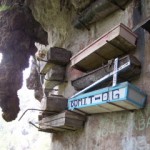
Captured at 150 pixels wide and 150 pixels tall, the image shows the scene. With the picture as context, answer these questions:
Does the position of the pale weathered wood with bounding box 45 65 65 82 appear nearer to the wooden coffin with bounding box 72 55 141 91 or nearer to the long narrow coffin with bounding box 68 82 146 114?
the wooden coffin with bounding box 72 55 141 91

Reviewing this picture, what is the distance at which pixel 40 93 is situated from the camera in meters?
7.75

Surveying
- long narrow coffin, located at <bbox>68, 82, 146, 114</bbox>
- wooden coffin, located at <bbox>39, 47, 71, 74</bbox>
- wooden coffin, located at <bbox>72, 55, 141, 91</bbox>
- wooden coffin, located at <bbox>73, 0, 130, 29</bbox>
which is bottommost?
long narrow coffin, located at <bbox>68, 82, 146, 114</bbox>

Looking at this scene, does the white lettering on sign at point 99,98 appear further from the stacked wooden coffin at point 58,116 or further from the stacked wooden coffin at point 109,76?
the stacked wooden coffin at point 58,116

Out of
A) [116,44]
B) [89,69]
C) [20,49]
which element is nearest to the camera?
[116,44]

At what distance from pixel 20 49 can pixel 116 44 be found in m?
3.93

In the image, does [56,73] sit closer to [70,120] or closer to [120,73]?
[70,120]

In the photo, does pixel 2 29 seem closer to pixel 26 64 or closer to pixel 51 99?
pixel 26 64

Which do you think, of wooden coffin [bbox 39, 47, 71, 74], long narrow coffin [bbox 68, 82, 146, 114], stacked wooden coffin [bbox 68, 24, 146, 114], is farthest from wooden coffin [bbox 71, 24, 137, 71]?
wooden coffin [bbox 39, 47, 71, 74]

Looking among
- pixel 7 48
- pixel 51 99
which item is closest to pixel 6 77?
pixel 7 48

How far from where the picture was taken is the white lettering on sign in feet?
8.62

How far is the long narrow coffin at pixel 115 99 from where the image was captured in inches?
101

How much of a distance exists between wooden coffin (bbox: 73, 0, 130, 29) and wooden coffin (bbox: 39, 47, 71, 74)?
46 centimetres

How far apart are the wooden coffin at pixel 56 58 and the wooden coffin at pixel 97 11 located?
46 centimetres

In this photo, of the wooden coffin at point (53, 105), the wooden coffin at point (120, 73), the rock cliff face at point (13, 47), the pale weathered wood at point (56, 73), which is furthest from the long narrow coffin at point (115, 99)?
the rock cliff face at point (13, 47)
